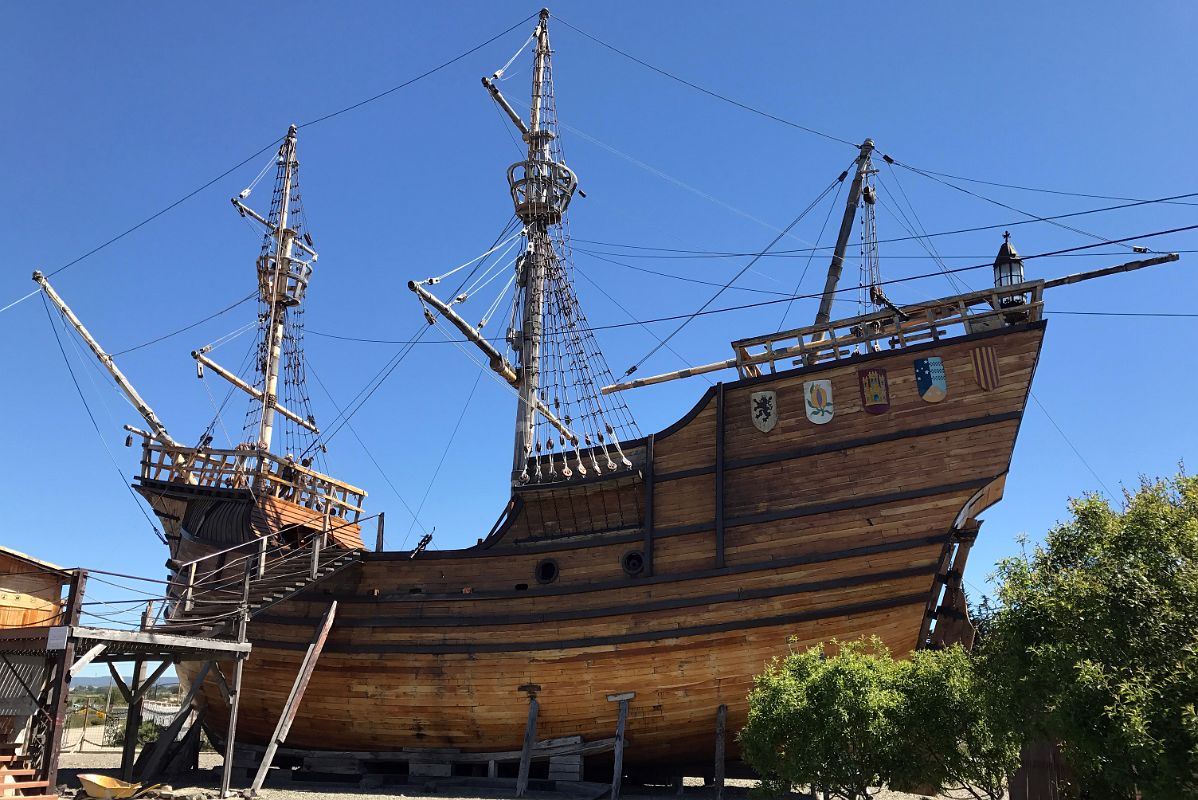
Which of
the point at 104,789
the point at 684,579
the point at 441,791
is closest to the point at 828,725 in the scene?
the point at 684,579

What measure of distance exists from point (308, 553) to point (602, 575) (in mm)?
6258

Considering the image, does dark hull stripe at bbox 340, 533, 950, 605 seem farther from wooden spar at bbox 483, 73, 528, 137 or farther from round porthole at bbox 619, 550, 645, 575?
wooden spar at bbox 483, 73, 528, 137

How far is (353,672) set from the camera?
52.9 ft

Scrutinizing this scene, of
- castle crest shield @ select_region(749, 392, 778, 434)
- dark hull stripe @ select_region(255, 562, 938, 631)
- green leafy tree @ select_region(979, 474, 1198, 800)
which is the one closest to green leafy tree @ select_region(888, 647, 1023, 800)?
green leafy tree @ select_region(979, 474, 1198, 800)

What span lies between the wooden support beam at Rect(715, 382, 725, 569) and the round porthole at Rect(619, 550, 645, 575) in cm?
137

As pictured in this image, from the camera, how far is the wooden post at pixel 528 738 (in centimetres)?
1434

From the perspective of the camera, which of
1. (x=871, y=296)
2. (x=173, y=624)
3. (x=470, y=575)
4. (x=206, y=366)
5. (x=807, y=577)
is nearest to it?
(x=807, y=577)

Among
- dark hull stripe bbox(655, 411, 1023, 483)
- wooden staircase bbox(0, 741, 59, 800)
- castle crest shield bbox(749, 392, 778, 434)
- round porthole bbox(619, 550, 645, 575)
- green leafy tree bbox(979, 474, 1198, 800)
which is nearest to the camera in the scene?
green leafy tree bbox(979, 474, 1198, 800)

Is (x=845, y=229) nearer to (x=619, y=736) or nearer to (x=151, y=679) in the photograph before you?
(x=619, y=736)

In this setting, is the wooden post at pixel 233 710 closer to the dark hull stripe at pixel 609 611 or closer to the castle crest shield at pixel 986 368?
the dark hull stripe at pixel 609 611

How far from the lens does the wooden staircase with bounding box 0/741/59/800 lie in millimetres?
10562

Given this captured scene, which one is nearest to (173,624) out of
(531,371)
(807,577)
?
(531,371)

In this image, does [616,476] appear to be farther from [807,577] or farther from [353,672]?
[353,672]

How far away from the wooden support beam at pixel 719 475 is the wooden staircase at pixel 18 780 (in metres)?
9.45
